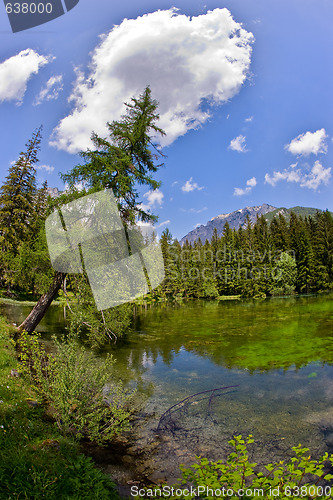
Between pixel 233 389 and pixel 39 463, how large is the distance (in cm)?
626

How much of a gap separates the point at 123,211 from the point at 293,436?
11.0 metres

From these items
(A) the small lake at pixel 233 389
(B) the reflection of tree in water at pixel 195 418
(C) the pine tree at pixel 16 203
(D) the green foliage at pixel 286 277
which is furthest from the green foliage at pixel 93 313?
(D) the green foliage at pixel 286 277

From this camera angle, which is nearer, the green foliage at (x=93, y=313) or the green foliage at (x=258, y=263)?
the green foliage at (x=93, y=313)

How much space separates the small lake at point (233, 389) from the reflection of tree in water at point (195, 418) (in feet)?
0.07

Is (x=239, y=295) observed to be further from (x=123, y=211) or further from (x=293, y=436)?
(x=293, y=436)

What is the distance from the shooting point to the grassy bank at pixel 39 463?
328 cm

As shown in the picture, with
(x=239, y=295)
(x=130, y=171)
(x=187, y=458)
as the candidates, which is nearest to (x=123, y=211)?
(x=130, y=171)

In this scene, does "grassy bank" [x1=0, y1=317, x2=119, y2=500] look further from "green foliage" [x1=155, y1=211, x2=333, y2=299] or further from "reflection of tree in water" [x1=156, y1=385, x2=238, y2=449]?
"green foliage" [x1=155, y1=211, x2=333, y2=299]

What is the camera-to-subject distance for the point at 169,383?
9352 mm

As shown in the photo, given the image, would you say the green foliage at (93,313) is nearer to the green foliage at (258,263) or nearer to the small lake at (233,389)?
the small lake at (233,389)

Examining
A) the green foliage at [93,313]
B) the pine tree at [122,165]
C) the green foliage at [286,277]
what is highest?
the pine tree at [122,165]

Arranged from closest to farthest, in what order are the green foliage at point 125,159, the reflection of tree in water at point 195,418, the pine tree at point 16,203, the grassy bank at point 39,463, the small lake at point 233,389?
the grassy bank at point 39,463 < the small lake at point 233,389 < the reflection of tree in water at point 195,418 < the green foliage at point 125,159 < the pine tree at point 16,203

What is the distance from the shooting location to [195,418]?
677cm

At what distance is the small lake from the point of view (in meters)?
5.64
